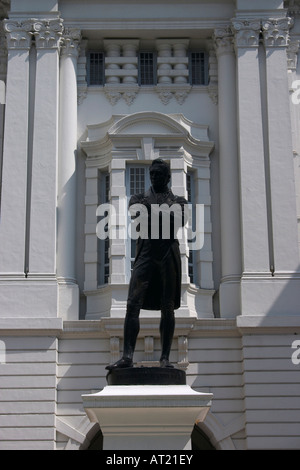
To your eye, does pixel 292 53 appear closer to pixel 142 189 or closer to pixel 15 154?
pixel 142 189

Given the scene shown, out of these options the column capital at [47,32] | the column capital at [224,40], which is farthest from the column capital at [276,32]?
the column capital at [47,32]

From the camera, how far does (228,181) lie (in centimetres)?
2362

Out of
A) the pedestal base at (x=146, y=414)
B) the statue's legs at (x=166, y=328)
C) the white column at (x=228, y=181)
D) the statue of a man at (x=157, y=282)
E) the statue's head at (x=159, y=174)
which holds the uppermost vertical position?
the white column at (x=228, y=181)

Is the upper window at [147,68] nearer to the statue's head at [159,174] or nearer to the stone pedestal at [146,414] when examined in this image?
the statue's head at [159,174]

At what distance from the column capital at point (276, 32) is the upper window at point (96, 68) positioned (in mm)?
4247

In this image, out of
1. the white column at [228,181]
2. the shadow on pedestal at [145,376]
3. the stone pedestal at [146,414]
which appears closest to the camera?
the stone pedestal at [146,414]

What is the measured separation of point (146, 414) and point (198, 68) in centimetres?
1388

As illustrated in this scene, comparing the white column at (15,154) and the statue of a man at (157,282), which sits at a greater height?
the white column at (15,154)

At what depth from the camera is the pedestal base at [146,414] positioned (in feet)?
42.7

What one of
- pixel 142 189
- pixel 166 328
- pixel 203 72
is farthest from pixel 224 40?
pixel 166 328

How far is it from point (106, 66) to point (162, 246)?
38.0 feet

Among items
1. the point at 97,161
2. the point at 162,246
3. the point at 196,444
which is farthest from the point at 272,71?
the point at 162,246

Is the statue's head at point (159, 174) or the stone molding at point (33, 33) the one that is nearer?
the statue's head at point (159, 174)
